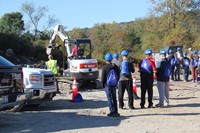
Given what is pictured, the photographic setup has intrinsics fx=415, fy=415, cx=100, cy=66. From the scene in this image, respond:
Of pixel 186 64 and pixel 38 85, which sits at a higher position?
pixel 186 64

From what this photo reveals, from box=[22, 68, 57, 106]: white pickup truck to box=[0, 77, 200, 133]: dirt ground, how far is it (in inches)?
17.7

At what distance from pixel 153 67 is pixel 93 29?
10335 centimetres

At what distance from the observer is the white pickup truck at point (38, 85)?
41.0ft

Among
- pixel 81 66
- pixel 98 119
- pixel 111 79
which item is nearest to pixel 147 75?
pixel 111 79

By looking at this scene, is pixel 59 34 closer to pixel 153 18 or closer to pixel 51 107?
pixel 51 107

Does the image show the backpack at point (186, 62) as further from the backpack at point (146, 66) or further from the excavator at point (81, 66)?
the backpack at point (146, 66)

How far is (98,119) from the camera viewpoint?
37.5ft

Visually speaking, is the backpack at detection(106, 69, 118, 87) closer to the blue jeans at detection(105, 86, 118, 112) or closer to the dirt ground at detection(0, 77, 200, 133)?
the blue jeans at detection(105, 86, 118, 112)

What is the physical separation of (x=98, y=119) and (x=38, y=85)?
2391 millimetres

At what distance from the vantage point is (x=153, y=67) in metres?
13.5

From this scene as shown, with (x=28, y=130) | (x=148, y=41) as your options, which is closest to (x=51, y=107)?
(x=28, y=130)

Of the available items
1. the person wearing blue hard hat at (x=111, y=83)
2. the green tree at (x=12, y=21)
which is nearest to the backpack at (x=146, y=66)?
the person wearing blue hard hat at (x=111, y=83)

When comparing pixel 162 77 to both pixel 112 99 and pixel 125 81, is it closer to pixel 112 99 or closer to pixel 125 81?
pixel 125 81

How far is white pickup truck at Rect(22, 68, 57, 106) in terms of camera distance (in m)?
12.5
